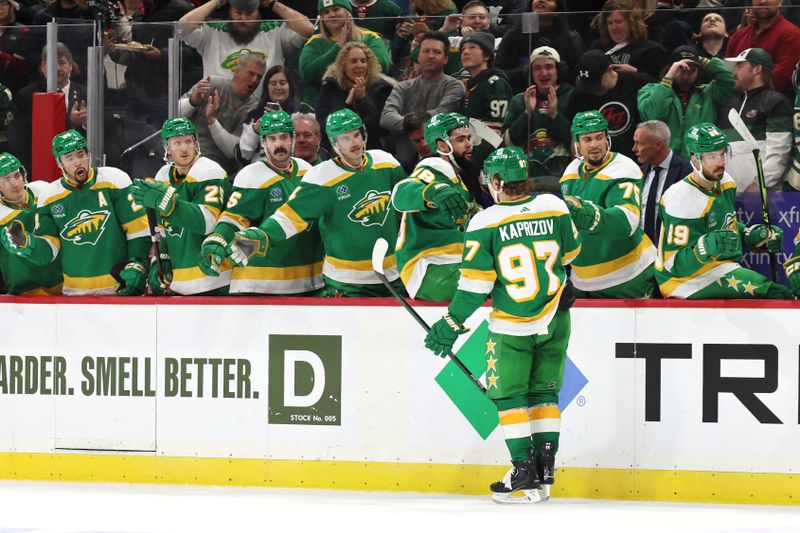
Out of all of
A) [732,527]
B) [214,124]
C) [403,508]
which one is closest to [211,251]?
[214,124]

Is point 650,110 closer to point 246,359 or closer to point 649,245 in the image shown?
point 649,245

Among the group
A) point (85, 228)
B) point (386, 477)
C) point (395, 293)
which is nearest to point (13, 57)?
point (85, 228)

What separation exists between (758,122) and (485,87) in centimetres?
137

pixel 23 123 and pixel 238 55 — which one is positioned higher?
pixel 238 55

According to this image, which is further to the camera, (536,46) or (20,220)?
(20,220)

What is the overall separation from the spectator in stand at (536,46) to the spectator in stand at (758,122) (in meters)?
0.79

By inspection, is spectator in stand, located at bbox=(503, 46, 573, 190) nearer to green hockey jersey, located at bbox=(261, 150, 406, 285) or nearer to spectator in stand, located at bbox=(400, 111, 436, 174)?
spectator in stand, located at bbox=(400, 111, 436, 174)

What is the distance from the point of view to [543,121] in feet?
22.2

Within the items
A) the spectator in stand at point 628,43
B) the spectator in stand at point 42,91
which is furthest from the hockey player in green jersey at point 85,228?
the spectator in stand at point 628,43

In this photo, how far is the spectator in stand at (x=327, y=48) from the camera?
7066 mm

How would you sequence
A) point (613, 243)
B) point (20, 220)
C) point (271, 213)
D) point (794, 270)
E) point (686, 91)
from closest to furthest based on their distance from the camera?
point (794, 270) < point (613, 243) < point (686, 91) < point (271, 213) < point (20, 220)

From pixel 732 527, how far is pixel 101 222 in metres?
3.51

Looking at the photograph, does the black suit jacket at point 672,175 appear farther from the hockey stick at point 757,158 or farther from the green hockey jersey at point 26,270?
the green hockey jersey at point 26,270

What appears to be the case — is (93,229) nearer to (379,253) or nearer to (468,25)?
(379,253)
